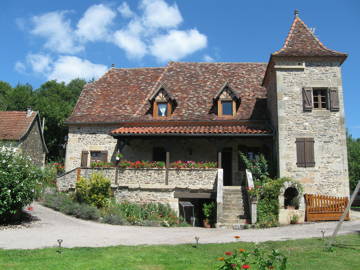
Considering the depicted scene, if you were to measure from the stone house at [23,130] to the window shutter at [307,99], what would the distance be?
18.3m

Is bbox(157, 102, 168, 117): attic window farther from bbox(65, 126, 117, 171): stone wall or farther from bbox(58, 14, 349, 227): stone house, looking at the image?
bbox(65, 126, 117, 171): stone wall

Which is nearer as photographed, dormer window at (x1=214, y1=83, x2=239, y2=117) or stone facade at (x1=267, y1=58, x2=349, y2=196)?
stone facade at (x1=267, y1=58, x2=349, y2=196)

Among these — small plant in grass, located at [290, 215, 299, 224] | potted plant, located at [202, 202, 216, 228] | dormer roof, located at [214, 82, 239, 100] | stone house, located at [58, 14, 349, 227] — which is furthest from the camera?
dormer roof, located at [214, 82, 239, 100]

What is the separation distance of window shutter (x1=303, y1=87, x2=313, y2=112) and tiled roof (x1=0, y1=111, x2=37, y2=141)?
18443mm

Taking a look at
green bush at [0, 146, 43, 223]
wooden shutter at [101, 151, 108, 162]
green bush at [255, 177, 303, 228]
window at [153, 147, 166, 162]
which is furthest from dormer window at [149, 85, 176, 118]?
green bush at [0, 146, 43, 223]

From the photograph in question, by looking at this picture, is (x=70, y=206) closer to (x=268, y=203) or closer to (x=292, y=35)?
(x=268, y=203)

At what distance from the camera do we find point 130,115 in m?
20.6

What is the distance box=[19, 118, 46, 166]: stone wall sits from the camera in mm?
23714

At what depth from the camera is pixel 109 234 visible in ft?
36.9

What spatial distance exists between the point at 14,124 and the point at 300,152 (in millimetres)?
19555

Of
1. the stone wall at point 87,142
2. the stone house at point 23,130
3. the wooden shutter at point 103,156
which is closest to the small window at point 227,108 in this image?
the stone wall at point 87,142

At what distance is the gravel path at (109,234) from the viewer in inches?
380

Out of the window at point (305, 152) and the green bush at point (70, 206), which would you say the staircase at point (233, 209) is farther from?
the green bush at point (70, 206)

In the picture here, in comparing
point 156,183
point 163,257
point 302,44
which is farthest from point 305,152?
point 163,257
